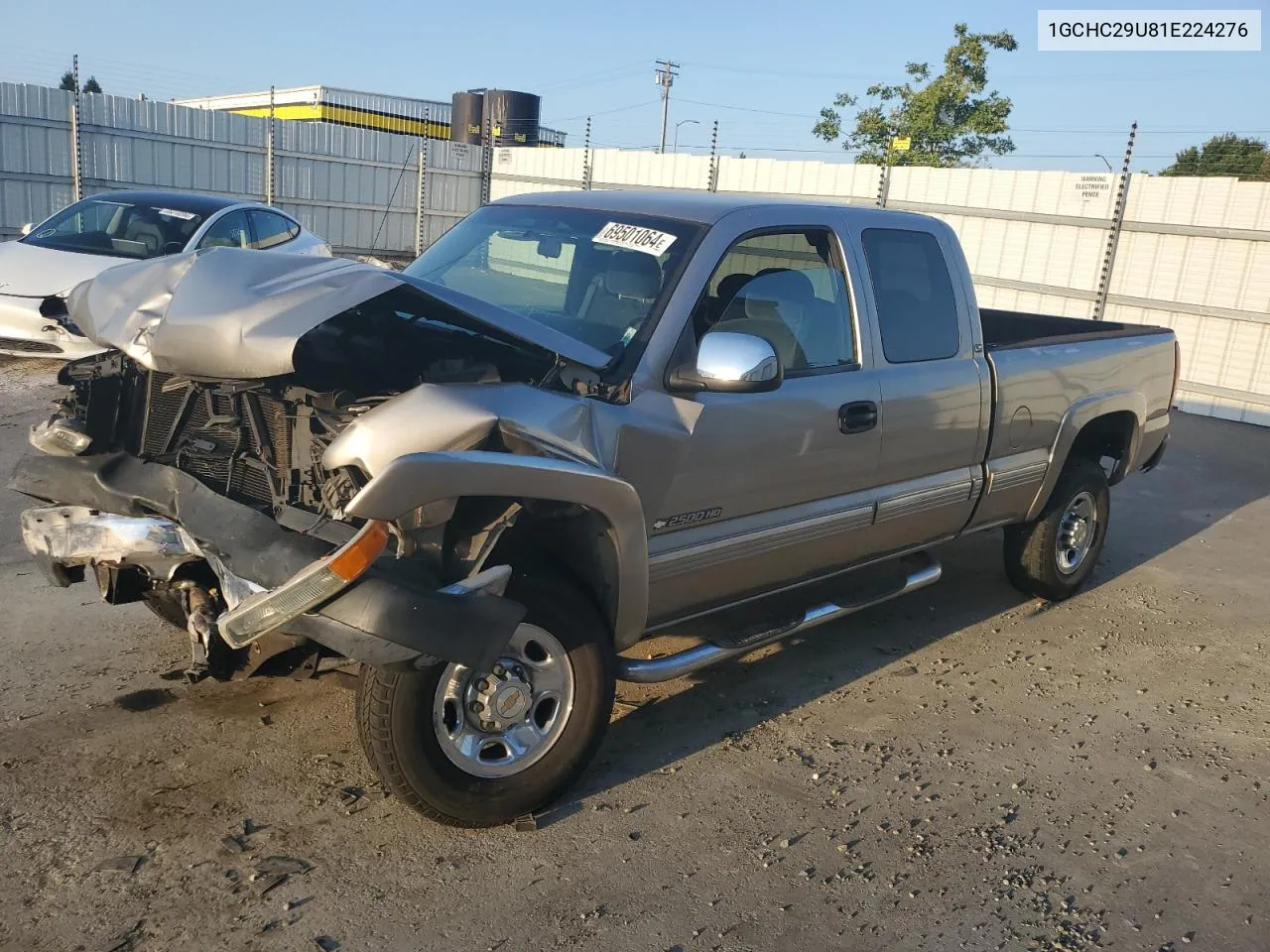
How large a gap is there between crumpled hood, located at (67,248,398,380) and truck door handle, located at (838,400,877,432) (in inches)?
75.1

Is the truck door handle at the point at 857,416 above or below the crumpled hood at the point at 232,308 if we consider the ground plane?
below

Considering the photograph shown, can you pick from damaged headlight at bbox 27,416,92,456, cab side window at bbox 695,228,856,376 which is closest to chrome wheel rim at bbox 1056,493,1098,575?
cab side window at bbox 695,228,856,376

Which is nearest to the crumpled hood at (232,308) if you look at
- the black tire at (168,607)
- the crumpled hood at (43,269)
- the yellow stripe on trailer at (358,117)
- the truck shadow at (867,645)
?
the black tire at (168,607)

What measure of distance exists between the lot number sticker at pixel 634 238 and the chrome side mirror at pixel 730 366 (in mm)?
541

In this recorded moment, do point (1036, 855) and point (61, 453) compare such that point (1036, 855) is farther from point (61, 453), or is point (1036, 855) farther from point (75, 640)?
point (75, 640)

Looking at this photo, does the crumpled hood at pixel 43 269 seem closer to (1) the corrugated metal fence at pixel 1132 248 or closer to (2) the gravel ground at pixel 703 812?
(2) the gravel ground at pixel 703 812

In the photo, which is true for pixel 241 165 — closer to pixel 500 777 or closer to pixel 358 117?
pixel 500 777

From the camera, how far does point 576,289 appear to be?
413cm

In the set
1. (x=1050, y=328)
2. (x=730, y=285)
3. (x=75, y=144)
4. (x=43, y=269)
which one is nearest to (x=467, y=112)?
(x=75, y=144)

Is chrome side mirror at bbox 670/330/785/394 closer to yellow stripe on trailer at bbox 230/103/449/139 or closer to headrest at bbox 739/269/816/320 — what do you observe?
Result: headrest at bbox 739/269/816/320

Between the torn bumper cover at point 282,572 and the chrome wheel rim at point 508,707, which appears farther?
the chrome wheel rim at point 508,707

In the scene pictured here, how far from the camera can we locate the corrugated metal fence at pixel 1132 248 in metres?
12.3

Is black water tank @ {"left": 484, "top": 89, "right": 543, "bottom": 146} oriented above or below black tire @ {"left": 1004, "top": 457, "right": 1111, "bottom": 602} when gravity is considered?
above

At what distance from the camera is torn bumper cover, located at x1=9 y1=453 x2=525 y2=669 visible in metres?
2.89
